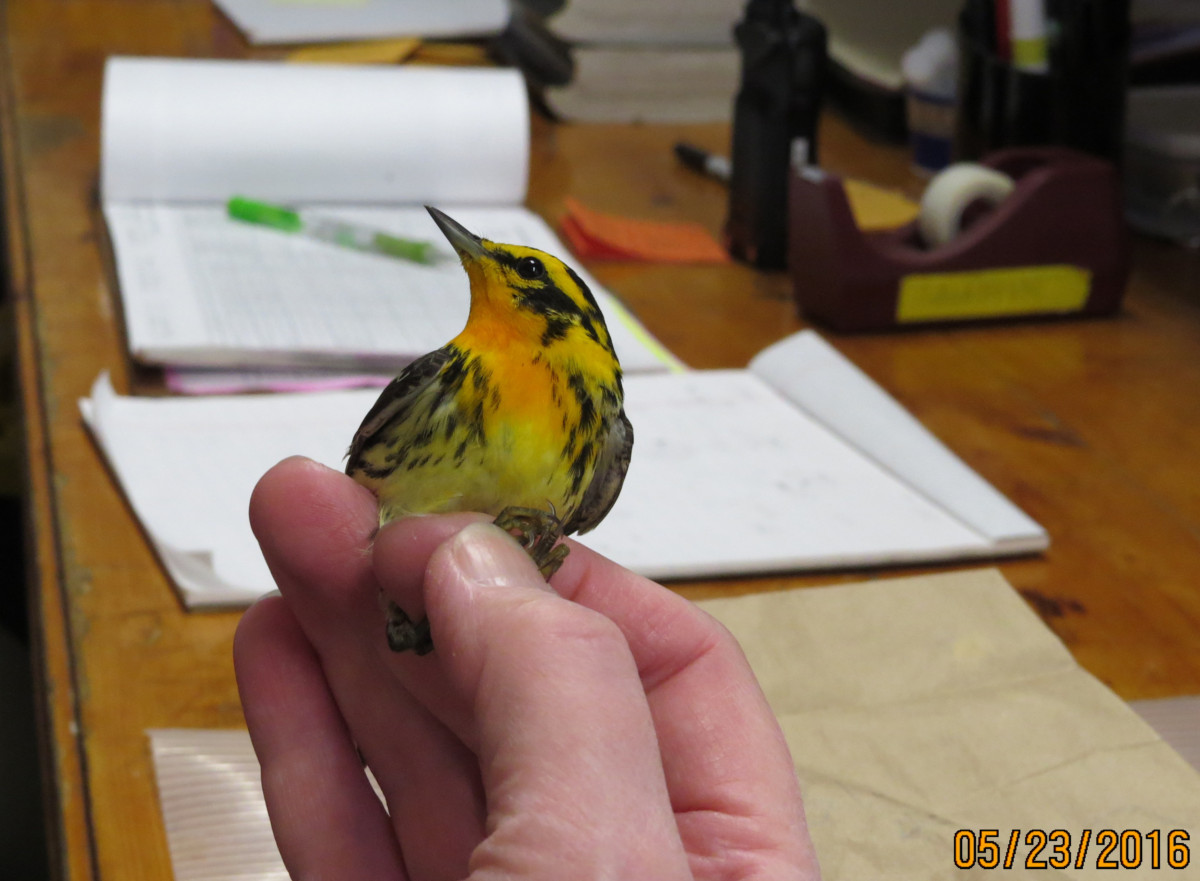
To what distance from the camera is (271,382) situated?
1.06 metres

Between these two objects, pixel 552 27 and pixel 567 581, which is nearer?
pixel 567 581

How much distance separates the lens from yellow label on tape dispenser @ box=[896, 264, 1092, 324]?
124 centimetres

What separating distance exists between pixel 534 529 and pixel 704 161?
124 cm

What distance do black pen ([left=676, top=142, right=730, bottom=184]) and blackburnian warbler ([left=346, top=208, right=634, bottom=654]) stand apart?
Result: 1146 mm

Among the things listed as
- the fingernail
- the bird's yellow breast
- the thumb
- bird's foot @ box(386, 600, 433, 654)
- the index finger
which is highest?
the bird's yellow breast

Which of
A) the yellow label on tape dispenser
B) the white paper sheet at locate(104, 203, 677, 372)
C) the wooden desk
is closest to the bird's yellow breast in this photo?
the wooden desk

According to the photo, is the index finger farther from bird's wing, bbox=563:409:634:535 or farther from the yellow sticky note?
the yellow sticky note

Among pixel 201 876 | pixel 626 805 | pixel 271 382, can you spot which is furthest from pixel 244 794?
pixel 271 382

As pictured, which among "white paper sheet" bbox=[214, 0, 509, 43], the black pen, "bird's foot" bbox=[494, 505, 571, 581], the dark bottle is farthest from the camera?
"white paper sheet" bbox=[214, 0, 509, 43]

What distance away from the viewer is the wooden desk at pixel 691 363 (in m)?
0.71

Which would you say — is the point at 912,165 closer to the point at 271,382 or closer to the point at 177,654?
the point at 271,382

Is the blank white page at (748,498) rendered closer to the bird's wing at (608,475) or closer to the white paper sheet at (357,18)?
the bird's wing at (608,475)

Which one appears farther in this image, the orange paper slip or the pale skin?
the orange paper slip

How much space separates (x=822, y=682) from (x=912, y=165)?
1.15 m
